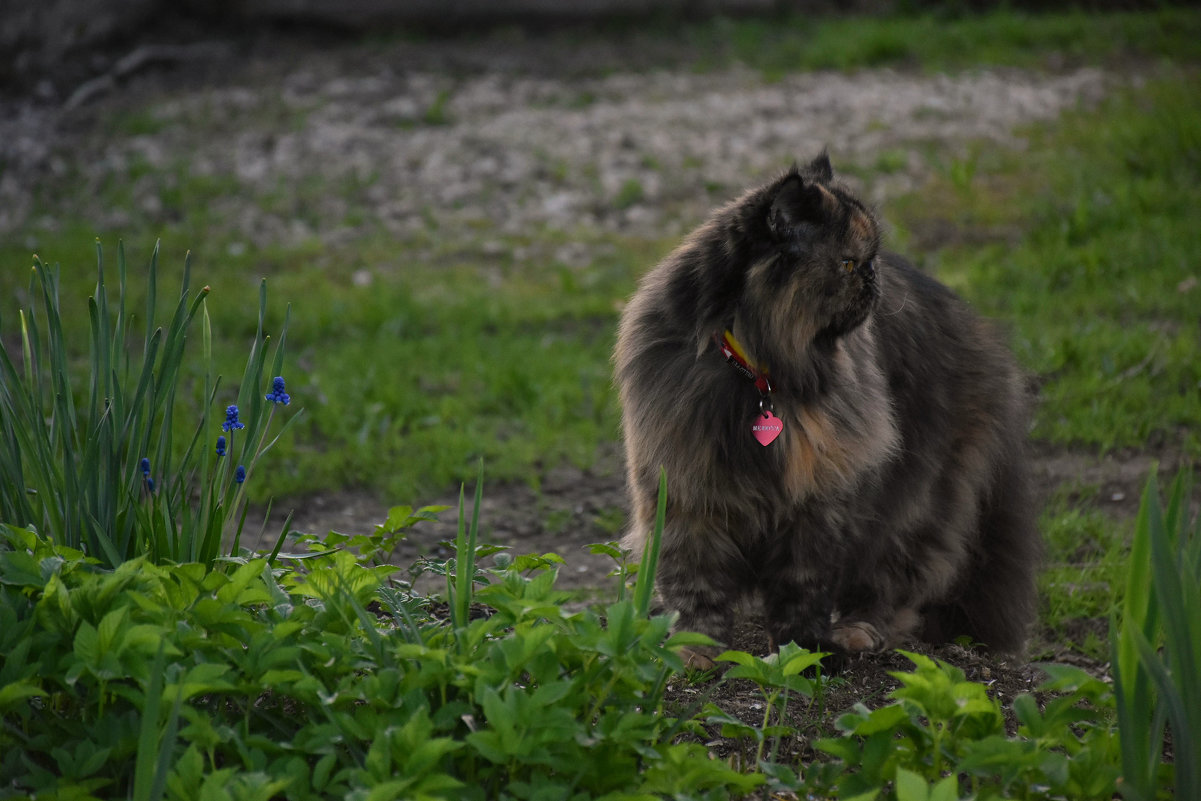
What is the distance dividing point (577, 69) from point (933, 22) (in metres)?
3.05

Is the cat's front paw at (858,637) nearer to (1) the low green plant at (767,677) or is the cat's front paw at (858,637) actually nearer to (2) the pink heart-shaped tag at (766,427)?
(2) the pink heart-shaped tag at (766,427)

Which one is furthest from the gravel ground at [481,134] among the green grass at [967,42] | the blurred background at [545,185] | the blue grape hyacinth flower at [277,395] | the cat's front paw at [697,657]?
the blue grape hyacinth flower at [277,395]

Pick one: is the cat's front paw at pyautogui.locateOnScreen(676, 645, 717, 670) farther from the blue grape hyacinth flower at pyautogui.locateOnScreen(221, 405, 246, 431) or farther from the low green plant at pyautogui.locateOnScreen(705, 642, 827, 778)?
the blue grape hyacinth flower at pyautogui.locateOnScreen(221, 405, 246, 431)

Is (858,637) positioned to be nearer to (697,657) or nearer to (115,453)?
(697,657)

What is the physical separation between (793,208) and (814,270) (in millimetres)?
158

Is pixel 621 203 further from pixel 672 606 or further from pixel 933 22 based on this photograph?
pixel 672 606

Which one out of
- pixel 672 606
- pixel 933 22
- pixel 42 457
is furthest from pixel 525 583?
pixel 933 22

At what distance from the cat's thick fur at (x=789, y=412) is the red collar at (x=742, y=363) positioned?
0.01 metres

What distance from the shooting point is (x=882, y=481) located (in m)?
3.31

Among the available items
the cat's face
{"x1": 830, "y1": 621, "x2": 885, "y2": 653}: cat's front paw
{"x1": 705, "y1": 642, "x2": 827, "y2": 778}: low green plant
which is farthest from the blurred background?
{"x1": 705, "y1": 642, "x2": 827, "y2": 778}: low green plant

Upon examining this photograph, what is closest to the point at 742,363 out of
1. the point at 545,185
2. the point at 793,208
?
the point at 793,208

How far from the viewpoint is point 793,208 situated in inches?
114

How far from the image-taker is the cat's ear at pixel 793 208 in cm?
288

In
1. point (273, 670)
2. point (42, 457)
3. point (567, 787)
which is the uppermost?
point (42, 457)
